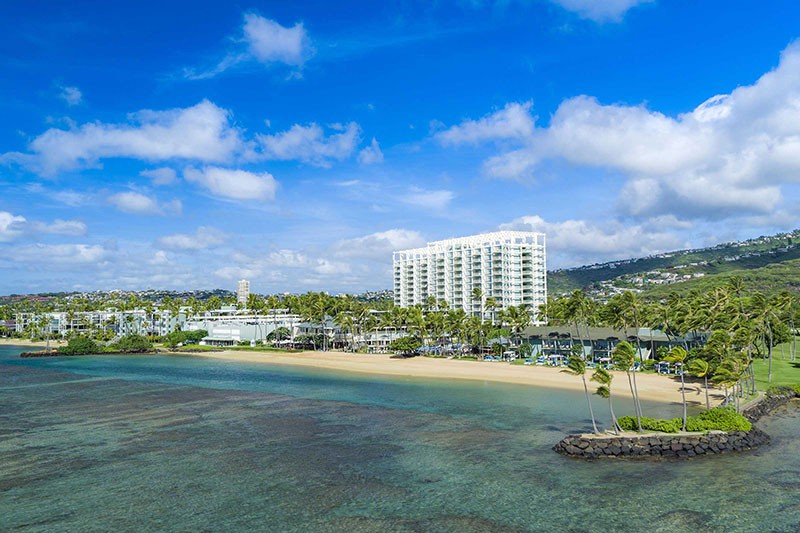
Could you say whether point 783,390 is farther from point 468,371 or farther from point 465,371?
point 465,371

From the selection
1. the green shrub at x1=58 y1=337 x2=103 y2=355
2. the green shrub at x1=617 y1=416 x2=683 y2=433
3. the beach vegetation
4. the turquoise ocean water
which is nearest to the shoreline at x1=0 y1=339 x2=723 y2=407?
the beach vegetation

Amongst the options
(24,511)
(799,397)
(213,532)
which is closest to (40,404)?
(24,511)

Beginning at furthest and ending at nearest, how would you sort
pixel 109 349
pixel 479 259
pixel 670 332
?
1. pixel 479 259
2. pixel 109 349
3. pixel 670 332

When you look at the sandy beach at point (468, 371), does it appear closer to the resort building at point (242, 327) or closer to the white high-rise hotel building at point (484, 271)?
the resort building at point (242, 327)

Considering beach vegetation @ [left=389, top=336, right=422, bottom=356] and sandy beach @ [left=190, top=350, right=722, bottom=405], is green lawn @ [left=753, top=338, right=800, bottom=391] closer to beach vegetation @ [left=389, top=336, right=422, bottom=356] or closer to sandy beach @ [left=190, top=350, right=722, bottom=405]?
sandy beach @ [left=190, top=350, right=722, bottom=405]

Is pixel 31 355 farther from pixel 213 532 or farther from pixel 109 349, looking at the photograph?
pixel 213 532

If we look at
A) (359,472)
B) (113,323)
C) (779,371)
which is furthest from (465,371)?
(113,323)
